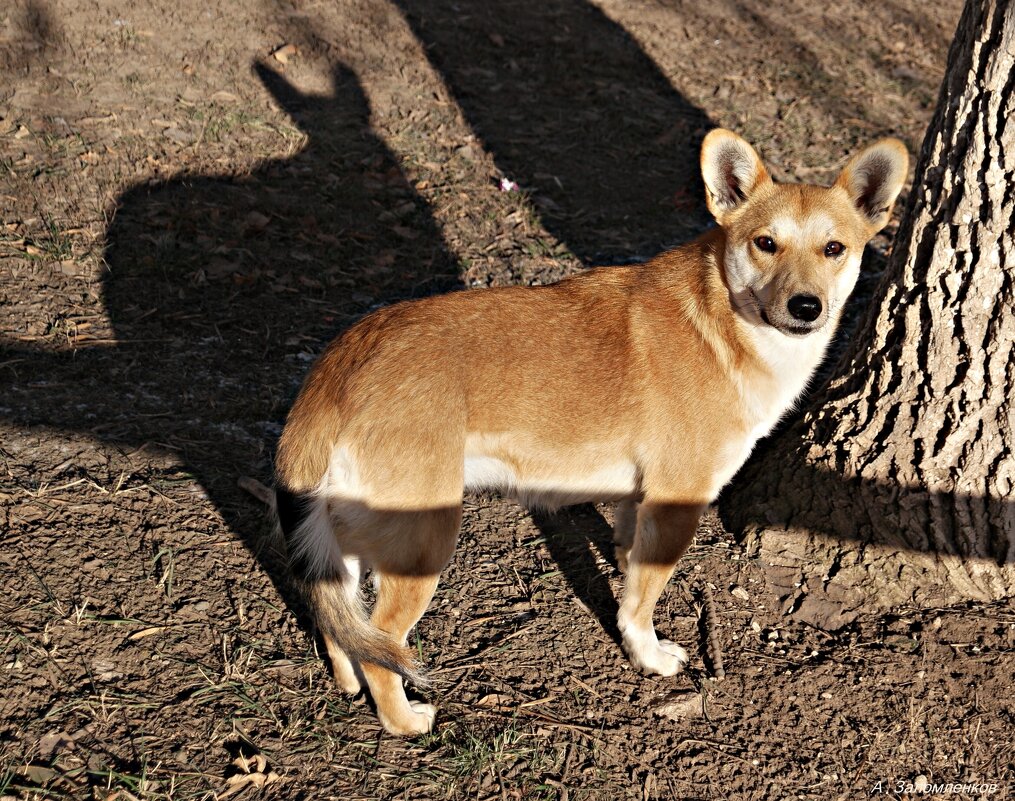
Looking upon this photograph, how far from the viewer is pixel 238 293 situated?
559 centimetres

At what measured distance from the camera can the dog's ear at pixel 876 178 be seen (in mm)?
3514

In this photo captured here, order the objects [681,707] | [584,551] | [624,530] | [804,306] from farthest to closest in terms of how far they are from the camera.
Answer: [584,551] → [624,530] → [681,707] → [804,306]

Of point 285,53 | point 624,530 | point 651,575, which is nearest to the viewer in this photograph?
point 651,575

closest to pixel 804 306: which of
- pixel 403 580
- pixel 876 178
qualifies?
pixel 876 178

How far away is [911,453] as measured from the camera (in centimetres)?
385

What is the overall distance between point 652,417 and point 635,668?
1.04 m

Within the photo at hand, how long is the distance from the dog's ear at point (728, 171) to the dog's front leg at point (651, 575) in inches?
49.1

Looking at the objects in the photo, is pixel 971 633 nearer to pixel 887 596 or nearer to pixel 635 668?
pixel 887 596

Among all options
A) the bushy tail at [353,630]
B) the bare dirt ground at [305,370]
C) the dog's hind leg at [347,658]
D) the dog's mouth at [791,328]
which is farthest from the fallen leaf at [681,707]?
the dog's mouth at [791,328]

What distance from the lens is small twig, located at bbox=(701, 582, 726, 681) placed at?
144 inches

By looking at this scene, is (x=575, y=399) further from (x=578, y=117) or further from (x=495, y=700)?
(x=578, y=117)

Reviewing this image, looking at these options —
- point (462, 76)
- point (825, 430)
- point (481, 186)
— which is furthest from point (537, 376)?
point (462, 76)

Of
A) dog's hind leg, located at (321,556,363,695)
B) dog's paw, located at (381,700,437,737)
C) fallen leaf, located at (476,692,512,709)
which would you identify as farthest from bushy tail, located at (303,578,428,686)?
fallen leaf, located at (476,692,512,709)

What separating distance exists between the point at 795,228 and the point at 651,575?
1.49m
